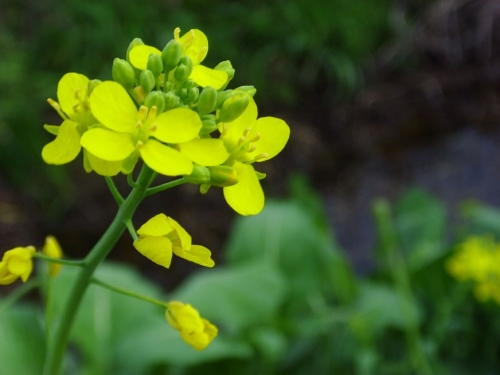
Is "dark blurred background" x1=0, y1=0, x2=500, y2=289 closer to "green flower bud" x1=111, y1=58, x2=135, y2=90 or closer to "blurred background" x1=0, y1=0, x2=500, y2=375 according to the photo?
"blurred background" x1=0, y1=0, x2=500, y2=375

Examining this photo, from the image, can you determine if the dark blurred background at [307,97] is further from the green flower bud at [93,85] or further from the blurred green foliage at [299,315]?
the green flower bud at [93,85]

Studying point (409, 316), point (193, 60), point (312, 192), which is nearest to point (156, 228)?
point (193, 60)

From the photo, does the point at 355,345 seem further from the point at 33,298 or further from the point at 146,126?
the point at 33,298

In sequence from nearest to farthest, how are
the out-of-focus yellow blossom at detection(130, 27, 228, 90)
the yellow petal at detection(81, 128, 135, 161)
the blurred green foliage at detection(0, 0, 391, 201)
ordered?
the yellow petal at detection(81, 128, 135, 161) → the out-of-focus yellow blossom at detection(130, 27, 228, 90) → the blurred green foliage at detection(0, 0, 391, 201)

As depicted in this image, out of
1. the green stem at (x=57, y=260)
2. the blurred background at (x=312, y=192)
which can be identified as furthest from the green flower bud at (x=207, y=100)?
the blurred background at (x=312, y=192)

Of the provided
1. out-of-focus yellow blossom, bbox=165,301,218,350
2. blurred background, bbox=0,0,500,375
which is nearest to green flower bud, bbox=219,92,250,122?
out-of-focus yellow blossom, bbox=165,301,218,350

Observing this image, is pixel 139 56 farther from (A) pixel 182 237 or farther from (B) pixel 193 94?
(A) pixel 182 237
